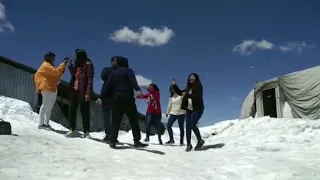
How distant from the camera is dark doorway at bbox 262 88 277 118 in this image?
21891mm

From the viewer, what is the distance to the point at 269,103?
72.8ft

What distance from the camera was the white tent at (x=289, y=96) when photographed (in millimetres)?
18188

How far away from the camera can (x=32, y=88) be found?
63.5 ft

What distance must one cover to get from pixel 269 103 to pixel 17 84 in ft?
47.9

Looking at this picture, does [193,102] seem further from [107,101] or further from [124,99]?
[107,101]

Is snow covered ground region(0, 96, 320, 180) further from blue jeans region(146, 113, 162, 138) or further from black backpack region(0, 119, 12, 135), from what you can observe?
blue jeans region(146, 113, 162, 138)

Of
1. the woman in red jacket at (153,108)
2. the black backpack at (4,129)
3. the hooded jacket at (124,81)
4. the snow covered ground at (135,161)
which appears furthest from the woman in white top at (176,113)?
the black backpack at (4,129)

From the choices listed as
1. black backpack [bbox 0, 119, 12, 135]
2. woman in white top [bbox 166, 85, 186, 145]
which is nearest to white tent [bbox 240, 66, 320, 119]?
woman in white top [bbox 166, 85, 186, 145]

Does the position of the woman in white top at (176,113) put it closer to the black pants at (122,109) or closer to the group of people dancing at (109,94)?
the group of people dancing at (109,94)

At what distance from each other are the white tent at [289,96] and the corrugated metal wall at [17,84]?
1294 cm

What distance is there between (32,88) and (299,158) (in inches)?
626

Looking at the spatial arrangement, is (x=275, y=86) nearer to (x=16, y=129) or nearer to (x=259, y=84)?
(x=259, y=84)

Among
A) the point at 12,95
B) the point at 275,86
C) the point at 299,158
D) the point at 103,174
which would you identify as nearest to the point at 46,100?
the point at 103,174

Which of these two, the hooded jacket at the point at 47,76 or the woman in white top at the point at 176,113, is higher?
the hooded jacket at the point at 47,76
